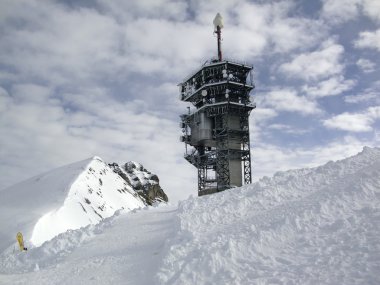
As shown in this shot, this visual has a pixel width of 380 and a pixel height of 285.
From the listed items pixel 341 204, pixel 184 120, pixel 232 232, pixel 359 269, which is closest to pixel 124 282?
pixel 232 232

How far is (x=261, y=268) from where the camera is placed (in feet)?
43.8

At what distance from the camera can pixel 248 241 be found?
15156 millimetres

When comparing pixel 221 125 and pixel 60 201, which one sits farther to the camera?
pixel 221 125

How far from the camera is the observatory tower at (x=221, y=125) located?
56406mm

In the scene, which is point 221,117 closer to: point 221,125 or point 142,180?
point 221,125

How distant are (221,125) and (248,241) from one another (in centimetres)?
4298

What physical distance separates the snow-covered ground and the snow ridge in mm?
35

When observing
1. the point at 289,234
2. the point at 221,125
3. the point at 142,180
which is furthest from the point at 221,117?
the point at 289,234

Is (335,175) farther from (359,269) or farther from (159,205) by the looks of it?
(159,205)

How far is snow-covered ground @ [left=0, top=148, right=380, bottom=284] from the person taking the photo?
1307 centimetres

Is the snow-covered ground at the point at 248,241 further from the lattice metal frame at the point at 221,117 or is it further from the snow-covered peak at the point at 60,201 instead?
the lattice metal frame at the point at 221,117

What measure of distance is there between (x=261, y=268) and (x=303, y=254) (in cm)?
165

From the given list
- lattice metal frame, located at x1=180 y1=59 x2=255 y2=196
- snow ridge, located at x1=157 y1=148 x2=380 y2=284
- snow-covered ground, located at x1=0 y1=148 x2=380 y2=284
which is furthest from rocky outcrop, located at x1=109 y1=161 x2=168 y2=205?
snow ridge, located at x1=157 y1=148 x2=380 y2=284

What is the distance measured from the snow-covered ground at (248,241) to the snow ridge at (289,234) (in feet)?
0.11
